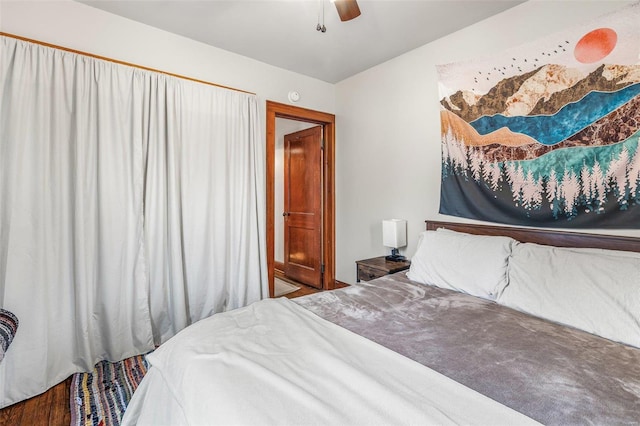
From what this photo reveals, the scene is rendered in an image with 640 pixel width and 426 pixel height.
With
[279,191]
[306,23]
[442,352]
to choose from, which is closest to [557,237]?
[442,352]

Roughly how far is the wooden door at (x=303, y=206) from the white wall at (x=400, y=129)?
0.95 ft

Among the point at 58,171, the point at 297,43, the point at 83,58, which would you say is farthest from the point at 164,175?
the point at 297,43

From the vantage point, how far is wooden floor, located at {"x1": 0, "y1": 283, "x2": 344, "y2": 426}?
172 centimetres

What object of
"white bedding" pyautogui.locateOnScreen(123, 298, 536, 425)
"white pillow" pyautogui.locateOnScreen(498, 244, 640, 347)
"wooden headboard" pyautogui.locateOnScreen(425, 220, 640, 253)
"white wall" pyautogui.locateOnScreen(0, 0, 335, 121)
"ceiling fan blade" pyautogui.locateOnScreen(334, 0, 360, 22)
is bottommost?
"white bedding" pyautogui.locateOnScreen(123, 298, 536, 425)

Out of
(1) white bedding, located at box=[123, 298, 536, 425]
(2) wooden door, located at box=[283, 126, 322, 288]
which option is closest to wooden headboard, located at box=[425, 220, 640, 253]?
(1) white bedding, located at box=[123, 298, 536, 425]

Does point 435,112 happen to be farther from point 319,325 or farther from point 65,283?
point 65,283

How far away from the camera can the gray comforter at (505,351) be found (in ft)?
3.15

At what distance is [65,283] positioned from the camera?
6.92 feet

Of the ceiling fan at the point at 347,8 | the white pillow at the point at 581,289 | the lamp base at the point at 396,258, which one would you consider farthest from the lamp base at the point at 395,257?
the ceiling fan at the point at 347,8

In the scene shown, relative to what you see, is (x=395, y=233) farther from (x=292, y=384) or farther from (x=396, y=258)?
(x=292, y=384)

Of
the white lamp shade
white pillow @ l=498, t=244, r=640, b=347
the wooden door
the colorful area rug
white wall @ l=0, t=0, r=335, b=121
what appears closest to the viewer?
white pillow @ l=498, t=244, r=640, b=347

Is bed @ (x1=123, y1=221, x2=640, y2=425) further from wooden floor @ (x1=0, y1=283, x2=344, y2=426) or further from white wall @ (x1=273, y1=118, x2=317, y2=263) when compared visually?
white wall @ (x1=273, y1=118, x2=317, y2=263)

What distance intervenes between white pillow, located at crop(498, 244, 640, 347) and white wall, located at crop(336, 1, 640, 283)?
94 cm

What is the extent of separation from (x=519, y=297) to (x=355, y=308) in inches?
36.8
